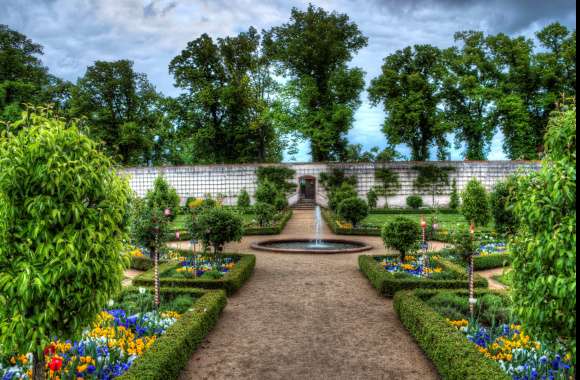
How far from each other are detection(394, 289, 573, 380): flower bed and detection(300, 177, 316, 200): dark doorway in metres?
26.3

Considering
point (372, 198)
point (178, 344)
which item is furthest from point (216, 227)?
point (372, 198)

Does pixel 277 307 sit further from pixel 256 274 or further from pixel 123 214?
pixel 123 214

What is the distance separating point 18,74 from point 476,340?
3501 centimetres

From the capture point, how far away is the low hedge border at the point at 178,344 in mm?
4367

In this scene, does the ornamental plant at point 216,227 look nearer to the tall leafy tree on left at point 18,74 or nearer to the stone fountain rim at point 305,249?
the stone fountain rim at point 305,249

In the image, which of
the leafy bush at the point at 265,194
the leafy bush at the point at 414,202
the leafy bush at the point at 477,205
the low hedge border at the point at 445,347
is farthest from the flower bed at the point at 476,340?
the leafy bush at the point at 414,202

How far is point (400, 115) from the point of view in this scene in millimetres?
30906

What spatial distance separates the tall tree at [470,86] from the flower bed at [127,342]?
28393mm

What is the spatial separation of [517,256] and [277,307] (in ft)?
16.2

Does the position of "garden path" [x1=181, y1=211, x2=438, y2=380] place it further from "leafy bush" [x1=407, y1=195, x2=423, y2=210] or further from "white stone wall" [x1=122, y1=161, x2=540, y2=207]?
"white stone wall" [x1=122, y1=161, x2=540, y2=207]

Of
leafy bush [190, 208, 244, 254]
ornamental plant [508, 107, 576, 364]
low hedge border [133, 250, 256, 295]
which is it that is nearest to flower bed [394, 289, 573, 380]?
ornamental plant [508, 107, 576, 364]

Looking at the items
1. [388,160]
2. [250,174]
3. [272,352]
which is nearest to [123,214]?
[272,352]

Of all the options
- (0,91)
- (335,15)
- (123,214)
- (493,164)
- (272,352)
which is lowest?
(272,352)

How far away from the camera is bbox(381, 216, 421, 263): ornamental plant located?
35.0 feet
